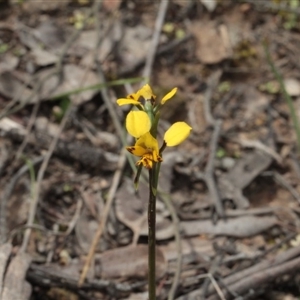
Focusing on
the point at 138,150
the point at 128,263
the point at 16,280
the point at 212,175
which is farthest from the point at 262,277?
the point at 138,150

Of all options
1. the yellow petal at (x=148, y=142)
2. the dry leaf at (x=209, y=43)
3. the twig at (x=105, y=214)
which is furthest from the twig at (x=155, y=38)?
the yellow petal at (x=148, y=142)

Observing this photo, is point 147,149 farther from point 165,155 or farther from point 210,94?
point 210,94

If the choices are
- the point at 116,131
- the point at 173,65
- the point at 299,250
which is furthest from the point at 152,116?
the point at 173,65

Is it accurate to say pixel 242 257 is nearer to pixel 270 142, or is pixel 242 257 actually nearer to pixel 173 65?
pixel 270 142

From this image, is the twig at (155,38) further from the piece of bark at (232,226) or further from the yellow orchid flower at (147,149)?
the yellow orchid flower at (147,149)

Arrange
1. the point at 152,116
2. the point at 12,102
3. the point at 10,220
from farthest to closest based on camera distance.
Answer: the point at 12,102 → the point at 10,220 → the point at 152,116

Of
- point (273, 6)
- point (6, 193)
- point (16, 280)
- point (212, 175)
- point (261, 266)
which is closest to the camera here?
point (16, 280)
